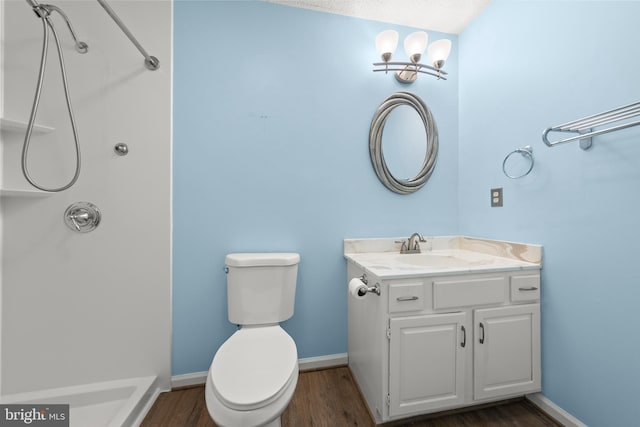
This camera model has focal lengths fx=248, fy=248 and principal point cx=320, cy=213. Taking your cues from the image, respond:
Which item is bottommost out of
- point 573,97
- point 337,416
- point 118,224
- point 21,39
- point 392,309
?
point 337,416

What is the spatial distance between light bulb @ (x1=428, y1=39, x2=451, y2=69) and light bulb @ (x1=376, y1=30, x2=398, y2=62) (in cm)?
28

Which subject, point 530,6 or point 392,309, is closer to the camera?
point 392,309

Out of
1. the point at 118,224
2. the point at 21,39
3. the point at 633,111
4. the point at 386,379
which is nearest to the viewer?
the point at 633,111

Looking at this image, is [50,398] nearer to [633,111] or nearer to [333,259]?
[333,259]

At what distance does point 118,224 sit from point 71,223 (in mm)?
209

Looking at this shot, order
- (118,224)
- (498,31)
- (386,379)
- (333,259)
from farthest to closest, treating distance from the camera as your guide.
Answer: (333,259)
(498,31)
(118,224)
(386,379)

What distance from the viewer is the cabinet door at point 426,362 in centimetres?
113

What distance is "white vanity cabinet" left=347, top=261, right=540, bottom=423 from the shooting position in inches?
44.4

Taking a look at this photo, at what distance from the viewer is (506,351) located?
123cm

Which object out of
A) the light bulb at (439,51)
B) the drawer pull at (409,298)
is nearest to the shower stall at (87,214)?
the drawer pull at (409,298)

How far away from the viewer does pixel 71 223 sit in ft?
4.33

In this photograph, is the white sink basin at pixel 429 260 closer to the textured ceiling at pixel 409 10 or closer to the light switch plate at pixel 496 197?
the light switch plate at pixel 496 197

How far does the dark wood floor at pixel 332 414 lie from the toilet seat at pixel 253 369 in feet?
1.40

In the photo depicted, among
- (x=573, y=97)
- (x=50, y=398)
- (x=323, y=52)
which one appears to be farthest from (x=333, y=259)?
(x=50, y=398)
